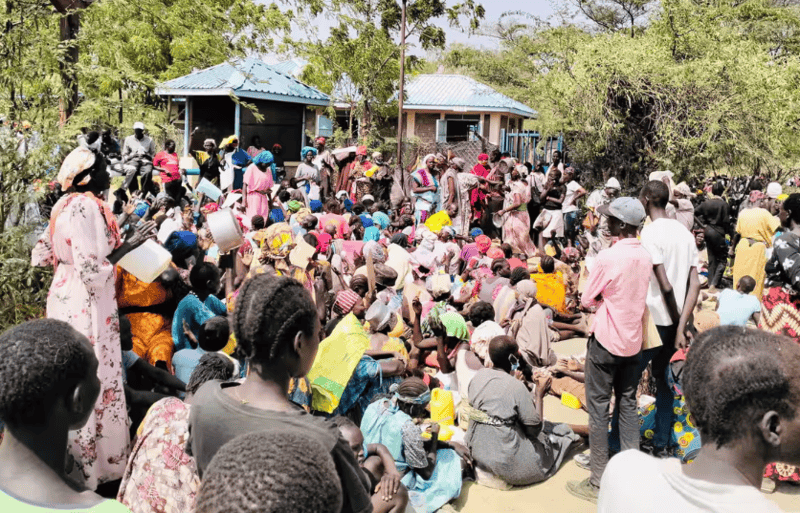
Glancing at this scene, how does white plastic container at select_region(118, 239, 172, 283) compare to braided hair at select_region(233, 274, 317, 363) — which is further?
white plastic container at select_region(118, 239, 172, 283)

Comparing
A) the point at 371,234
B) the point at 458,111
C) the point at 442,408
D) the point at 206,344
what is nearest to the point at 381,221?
the point at 371,234

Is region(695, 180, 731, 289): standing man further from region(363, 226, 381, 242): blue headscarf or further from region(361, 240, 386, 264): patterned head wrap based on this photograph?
region(361, 240, 386, 264): patterned head wrap

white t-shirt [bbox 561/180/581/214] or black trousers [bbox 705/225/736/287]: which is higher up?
white t-shirt [bbox 561/180/581/214]

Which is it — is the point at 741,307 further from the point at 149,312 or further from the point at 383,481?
the point at 149,312

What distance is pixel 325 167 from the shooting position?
14.0m

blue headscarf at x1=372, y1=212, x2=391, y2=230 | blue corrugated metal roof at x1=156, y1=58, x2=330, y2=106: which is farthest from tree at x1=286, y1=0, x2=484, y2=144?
blue headscarf at x1=372, y1=212, x2=391, y2=230

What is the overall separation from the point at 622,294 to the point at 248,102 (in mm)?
14244

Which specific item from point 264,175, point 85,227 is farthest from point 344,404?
point 264,175

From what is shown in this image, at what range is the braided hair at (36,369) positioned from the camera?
1.76m

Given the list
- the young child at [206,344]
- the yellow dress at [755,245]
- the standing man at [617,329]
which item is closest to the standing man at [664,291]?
the standing man at [617,329]

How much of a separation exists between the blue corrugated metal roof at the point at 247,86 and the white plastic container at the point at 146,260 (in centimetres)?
1211

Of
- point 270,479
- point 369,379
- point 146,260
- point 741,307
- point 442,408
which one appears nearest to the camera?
point 270,479

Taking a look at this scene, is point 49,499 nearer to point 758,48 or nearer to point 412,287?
point 412,287

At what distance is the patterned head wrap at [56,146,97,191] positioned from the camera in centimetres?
380
